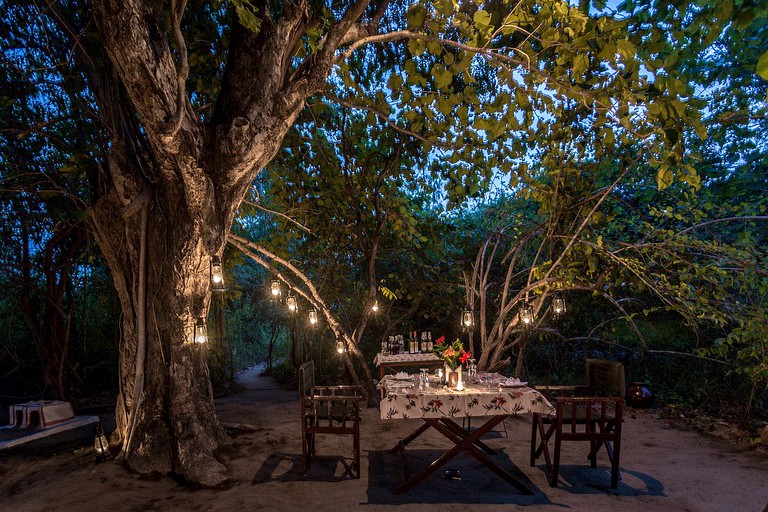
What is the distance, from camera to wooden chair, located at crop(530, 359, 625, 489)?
12.2ft

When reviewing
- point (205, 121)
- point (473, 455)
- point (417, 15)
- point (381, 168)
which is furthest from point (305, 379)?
point (381, 168)

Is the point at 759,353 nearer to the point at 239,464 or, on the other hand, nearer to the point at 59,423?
the point at 239,464

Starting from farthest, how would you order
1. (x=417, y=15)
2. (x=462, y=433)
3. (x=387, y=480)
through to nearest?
1. (x=462, y=433)
2. (x=387, y=480)
3. (x=417, y=15)

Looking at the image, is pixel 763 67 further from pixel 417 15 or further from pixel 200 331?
pixel 200 331

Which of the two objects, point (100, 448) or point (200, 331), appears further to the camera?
point (100, 448)

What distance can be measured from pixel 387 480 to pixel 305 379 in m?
1.20

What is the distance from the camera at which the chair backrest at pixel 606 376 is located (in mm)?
4078

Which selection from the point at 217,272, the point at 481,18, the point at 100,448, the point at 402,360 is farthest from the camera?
the point at 402,360

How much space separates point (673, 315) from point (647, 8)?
5.07 meters

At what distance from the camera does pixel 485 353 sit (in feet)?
20.8

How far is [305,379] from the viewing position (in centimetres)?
427

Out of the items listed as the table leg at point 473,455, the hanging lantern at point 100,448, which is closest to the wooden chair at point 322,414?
the table leg at point 473,455

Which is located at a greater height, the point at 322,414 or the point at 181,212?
the point at 181,212

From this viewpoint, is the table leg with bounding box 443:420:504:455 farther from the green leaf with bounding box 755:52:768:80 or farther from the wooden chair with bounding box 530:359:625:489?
the green leaf with bounding box 755:52:768:80
